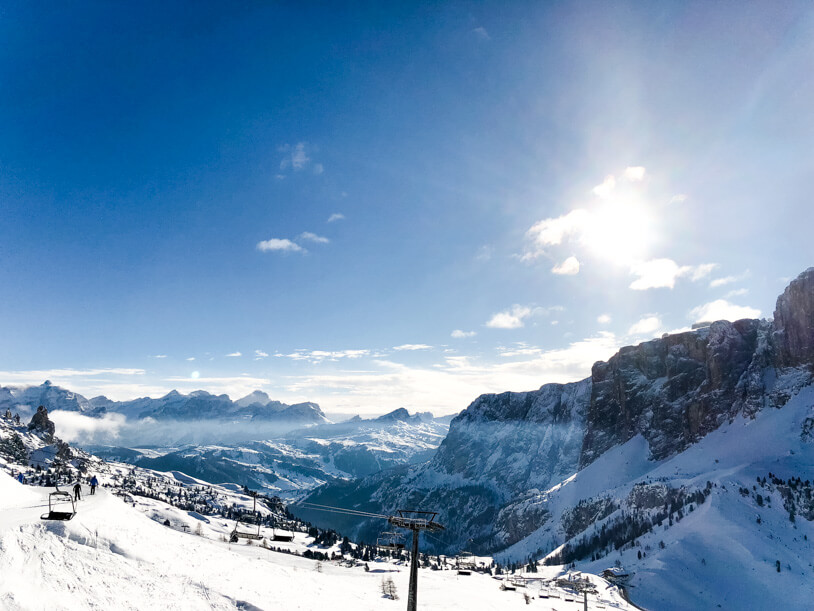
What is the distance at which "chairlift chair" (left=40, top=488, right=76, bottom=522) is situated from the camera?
30.0 metres

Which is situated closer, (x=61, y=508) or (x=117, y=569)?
(x=117, y=569)

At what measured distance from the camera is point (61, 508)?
32938 millimetres

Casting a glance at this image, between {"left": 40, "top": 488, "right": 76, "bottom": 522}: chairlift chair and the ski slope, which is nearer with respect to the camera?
the ski slope

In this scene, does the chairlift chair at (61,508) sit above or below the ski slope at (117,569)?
above

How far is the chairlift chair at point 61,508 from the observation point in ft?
98.4

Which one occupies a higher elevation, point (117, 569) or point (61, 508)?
point (61, 508)

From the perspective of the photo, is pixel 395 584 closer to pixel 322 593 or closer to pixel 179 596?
pixel 322 593

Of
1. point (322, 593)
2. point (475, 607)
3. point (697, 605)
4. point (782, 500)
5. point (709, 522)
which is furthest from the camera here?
point (782, 500)

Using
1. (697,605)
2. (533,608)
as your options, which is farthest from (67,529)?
(697,605)

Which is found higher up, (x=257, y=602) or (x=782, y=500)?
(x=257, y=602)

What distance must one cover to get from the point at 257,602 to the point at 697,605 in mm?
150985

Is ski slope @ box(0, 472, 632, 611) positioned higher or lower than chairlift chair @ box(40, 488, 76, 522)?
lower

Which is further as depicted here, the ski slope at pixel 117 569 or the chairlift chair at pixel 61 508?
the chairlift chair at pixel 61 508

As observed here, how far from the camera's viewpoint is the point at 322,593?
4272 cm
